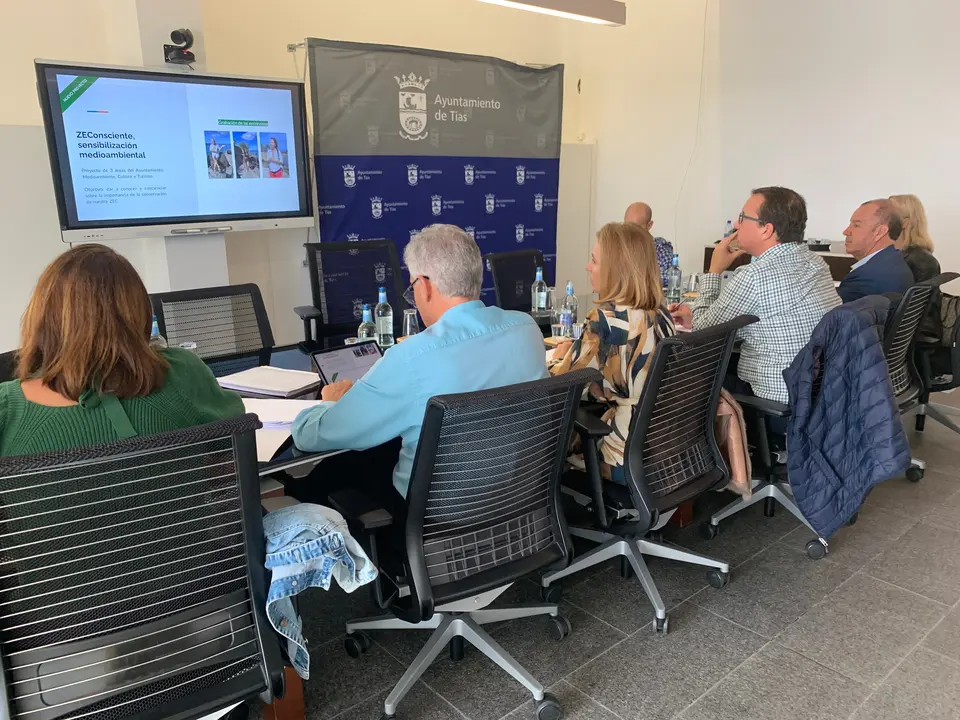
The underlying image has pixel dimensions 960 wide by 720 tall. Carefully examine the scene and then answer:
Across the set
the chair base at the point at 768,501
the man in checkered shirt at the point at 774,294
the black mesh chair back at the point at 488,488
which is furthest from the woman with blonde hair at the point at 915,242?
the black mesh chair back at the point at 488,488

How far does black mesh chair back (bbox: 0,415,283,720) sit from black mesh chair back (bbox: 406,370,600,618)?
1.34 ft

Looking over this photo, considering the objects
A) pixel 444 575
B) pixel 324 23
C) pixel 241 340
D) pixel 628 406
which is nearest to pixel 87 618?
pixel 444 575

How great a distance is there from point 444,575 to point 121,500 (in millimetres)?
838

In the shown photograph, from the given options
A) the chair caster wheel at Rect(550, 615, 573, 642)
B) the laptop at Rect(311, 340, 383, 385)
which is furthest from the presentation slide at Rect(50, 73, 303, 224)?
the chair caster wheel at Rect(550, 615, 573, 642)

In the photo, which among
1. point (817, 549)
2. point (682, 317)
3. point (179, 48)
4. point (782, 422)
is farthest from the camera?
point (179, 48)

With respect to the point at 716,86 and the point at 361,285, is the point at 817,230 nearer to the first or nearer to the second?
the point at 716,86

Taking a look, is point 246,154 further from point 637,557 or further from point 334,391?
point 637,557

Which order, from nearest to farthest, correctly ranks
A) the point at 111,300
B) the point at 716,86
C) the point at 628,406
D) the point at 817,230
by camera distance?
the point at 111,300, the point at 628,406, the point at 817,230, the point at 716,86

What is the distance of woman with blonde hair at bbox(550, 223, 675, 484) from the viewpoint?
7.72 ft

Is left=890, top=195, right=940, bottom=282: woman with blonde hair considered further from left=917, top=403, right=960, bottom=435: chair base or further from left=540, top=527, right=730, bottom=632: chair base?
left=540, top=527, right=730, bottom=632: chair base

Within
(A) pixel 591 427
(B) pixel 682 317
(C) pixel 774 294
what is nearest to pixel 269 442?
(A) pixel 591 427

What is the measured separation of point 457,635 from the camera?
2.15 meters

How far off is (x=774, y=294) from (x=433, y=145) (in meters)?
3.42

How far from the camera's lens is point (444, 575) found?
182 cm
